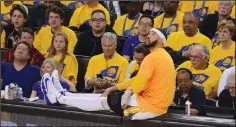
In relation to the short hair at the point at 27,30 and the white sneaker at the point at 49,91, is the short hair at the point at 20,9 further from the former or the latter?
the white sneaker at the point at 49,91

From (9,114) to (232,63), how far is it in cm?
260

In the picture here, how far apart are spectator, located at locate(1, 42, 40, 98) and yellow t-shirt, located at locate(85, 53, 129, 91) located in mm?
644

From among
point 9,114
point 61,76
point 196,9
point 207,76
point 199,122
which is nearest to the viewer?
point 199,122

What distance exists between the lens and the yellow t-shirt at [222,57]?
7.56m

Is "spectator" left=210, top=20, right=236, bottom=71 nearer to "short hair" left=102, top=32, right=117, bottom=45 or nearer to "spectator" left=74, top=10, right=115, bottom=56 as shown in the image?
"short hair" left=102, top=32, right=117, bottom=45

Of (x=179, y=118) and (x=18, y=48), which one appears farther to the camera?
(x=18, y=48)

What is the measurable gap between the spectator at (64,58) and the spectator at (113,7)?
1.95 m

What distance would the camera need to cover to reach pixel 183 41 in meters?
8.04

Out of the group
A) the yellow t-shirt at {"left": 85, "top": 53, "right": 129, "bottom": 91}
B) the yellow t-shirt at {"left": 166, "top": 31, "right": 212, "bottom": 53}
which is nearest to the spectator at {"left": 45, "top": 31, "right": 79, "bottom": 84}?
the yellow t-shirt at {"left": 85, "top": 53, "right": 129, "bottom": 91}

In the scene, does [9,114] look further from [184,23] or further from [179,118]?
[184,23]

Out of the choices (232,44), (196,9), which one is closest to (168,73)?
(232,44)

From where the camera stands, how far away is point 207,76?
725 cm

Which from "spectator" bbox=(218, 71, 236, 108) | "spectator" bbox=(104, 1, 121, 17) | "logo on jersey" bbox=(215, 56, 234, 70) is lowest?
"spectator" bbox=(218, 71, 236, 108)

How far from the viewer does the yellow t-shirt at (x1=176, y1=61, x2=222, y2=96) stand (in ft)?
23.7
